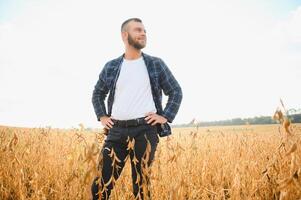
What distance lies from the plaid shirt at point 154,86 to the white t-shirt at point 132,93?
2.5 inches

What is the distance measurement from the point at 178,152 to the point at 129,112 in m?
1.00

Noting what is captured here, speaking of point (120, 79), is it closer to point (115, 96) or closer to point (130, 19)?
point (115, 96)

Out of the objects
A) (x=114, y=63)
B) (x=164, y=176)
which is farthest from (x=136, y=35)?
(x=164, y=176)

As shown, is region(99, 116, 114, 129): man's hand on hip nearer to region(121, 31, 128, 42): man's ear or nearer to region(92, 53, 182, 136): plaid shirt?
region(92, 53, 182, 136): plaid shirt

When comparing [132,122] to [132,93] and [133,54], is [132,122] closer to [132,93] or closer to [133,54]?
[132,93]

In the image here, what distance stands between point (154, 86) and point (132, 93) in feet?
0.83

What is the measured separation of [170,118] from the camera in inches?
112

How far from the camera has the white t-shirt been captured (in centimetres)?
274

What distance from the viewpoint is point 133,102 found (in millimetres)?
2773

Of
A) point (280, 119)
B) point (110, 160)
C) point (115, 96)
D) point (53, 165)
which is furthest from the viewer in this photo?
point (53, 165)

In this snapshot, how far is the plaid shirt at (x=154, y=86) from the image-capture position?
291 centimetres

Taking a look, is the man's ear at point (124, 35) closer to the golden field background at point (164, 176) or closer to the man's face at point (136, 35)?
the man's face at point (136, 35)

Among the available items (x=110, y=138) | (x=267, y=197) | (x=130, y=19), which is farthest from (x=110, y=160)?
(x=267, y=197)

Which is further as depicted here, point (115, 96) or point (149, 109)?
point (115, 96)
